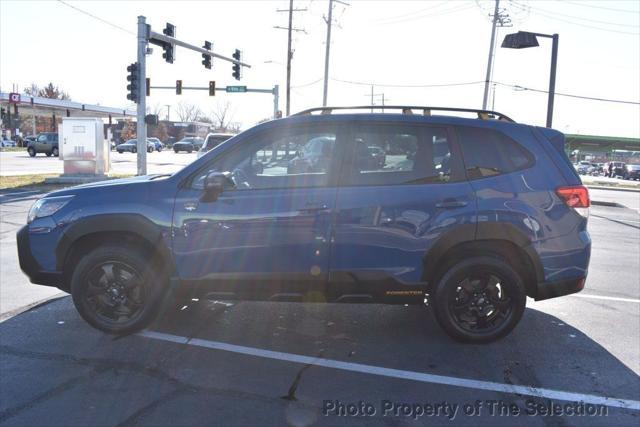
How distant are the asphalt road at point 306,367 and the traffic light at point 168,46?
18.5m

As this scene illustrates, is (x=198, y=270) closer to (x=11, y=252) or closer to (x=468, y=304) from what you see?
(x=468, y=304)

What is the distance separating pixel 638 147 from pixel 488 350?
103849 millimetres

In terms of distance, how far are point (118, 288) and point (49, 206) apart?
0.92 meters

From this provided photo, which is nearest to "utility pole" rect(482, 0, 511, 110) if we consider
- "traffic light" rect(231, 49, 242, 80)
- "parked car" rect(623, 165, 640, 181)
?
"traffic light" rect(231, 49, 242, 80)

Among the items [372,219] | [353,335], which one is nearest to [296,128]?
[372,219]

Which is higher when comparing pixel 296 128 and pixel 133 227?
pixel 296 128

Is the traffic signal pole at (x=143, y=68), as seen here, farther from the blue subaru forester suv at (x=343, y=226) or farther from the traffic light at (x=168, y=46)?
the blue subaru forester suv at (x=343, y=226)

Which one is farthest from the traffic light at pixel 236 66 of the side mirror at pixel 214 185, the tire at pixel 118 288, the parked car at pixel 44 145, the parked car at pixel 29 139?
the side mirror at pixel 214 185

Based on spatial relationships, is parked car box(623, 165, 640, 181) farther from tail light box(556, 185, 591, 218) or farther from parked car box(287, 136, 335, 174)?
parked car box(287, 136, 335, 174)

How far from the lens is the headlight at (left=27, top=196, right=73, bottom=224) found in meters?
4.42

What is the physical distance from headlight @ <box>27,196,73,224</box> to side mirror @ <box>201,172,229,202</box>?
1.25 metres

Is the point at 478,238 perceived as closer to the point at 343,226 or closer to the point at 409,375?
the point at 343,226

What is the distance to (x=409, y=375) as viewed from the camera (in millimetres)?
3918

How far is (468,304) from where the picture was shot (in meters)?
4.42
